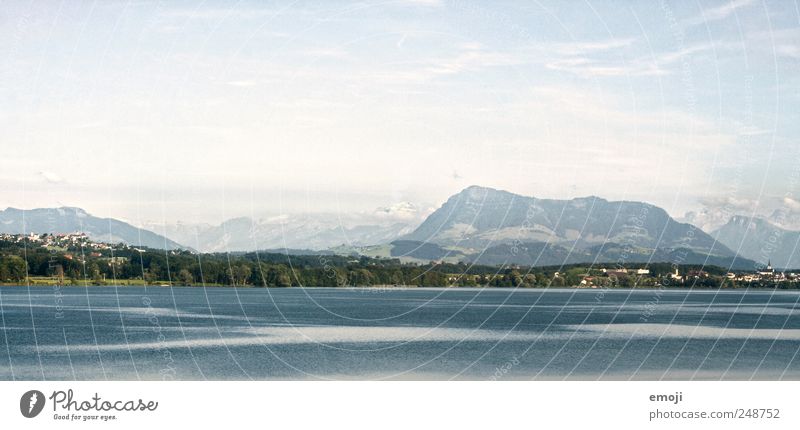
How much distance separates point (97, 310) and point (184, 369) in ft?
242

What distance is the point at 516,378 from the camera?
2275 inches

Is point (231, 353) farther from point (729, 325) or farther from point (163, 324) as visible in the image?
point (729, 325)

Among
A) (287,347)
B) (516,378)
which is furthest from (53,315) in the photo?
(516,378)

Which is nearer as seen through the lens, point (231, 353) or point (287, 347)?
point (231, 353)

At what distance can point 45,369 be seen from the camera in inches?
2345

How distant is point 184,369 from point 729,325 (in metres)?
71.2

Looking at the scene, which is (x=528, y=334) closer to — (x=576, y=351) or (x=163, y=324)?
(x=576, y=351)
